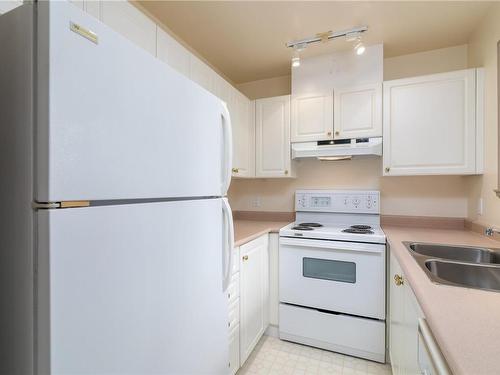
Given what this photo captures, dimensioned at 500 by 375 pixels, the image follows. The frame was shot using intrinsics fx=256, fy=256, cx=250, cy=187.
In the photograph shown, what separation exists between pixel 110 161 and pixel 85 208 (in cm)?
13

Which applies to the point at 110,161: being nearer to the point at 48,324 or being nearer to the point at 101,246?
the point at 101,246

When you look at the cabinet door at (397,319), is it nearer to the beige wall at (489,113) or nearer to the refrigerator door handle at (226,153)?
the beige wall at (489,113)

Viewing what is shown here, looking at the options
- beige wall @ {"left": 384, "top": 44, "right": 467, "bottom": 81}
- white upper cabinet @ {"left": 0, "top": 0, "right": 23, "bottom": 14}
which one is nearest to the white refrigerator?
white upper cabinet @ {"left": 0, "top": 0, "right": 23, "bottom": 14}

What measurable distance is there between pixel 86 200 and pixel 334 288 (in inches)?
73.8

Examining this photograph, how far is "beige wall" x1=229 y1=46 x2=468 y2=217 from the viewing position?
222 centimetres

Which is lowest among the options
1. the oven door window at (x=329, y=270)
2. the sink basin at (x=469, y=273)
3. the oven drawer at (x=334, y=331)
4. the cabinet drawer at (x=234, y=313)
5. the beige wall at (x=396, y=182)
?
the oven drawer at (x=334, y=331)

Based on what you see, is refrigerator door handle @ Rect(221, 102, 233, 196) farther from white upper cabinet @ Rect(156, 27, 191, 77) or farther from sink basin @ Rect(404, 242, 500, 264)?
sink basin @ Rect(404, 242, 500, 264)

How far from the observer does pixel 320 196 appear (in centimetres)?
255

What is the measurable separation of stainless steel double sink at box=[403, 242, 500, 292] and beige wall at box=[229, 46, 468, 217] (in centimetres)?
85

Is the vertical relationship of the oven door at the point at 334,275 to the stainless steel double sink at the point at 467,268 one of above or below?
below

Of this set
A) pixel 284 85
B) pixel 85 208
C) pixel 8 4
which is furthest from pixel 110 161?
pixel 284 85

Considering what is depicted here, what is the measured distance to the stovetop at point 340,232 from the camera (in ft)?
6.21

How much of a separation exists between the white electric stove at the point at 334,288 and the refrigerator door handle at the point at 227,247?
991 mm

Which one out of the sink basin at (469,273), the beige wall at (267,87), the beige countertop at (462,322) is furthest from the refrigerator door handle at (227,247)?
the beige wall at (267,87)
